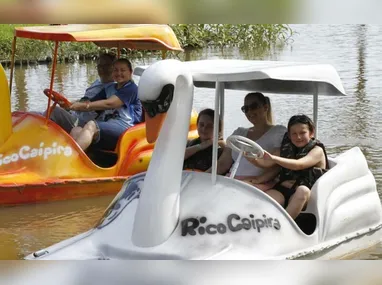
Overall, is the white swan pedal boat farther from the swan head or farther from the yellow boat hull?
the yellow boat hull

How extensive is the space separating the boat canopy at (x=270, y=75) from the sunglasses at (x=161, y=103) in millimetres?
310

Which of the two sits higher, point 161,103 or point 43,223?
point 161,103

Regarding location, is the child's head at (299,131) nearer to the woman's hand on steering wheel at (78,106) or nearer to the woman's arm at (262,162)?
the woman's arm at (262,162)

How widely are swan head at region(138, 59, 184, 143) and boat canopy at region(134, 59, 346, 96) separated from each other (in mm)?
308

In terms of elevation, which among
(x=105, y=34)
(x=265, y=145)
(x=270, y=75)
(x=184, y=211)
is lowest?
(x=184, y=211)

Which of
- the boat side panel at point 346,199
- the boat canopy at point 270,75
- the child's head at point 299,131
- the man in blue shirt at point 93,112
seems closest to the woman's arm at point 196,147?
the boat canopy at point 270,75

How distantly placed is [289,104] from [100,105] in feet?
15.1

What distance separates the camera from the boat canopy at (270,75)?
4.42 m

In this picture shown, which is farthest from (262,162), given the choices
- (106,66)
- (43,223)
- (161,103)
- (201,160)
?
(106,66)

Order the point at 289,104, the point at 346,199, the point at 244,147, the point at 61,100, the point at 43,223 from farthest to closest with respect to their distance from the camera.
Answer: the point at 289,104 < the point at 61,100 < the point at 43,223 < the point at 346,199 < the point at 244,147

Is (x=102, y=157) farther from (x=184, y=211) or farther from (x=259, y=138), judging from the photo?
(x=184, y=211)

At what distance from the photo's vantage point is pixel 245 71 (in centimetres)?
438

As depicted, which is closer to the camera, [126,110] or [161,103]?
[161,103]

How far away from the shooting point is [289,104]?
36.1 feet
